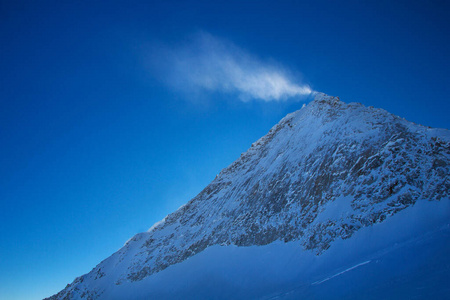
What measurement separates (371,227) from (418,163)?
9.42 meters

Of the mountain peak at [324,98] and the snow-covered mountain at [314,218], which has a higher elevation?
the mountain peak at [324,98]

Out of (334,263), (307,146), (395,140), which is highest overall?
(307,146)

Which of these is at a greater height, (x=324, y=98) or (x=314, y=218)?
(x=324, y=98)

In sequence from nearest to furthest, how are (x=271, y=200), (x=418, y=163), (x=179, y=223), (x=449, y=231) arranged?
1. (x=449, y=231)
2. (x=418, y=163)
3. (x=271, y=200)
4. (x=179, y=223)

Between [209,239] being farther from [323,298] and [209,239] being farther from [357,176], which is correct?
[323,298]

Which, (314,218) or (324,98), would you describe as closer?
(314,218)

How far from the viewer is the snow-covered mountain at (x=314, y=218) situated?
2322 cm

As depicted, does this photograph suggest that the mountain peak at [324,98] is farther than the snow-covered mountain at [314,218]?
Yes

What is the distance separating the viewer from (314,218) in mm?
30844

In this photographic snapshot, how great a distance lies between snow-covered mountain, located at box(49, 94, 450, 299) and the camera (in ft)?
76.2

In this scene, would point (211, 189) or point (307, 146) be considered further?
point (211, 189)

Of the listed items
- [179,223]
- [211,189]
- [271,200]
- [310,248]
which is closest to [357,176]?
[310,248]

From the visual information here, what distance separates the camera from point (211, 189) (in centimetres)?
6506

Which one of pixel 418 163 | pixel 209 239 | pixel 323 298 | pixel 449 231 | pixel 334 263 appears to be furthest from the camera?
pixel 209 239
